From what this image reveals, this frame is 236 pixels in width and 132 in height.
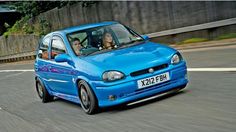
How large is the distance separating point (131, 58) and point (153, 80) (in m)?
0.49

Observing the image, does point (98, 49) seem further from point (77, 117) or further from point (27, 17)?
point (27, 17)

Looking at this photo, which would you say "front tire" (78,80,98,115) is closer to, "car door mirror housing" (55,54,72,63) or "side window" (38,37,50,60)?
"car door mirror housing" (55,54,72,63)

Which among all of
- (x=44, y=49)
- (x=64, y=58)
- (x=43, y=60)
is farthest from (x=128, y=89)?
(x=44, y=49)

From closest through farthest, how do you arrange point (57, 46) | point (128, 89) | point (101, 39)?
point (128, 89)
point (101, 39)
point (57, 46)

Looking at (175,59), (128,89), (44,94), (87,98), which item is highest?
(175,59)

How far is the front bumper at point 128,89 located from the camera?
7.77 metres

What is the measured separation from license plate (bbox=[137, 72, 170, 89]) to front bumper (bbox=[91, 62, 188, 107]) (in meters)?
0.05

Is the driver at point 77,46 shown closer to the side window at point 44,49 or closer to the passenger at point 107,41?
the passenger at point 107,41

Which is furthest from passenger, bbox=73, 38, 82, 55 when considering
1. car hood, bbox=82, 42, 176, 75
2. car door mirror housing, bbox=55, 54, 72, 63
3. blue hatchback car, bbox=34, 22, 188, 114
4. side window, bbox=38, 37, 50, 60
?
side window, bbox=38, 37, 50, 60

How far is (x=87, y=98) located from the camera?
830 cm

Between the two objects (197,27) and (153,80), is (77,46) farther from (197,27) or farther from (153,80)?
(197,27)

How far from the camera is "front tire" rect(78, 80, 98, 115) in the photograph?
26.6 ft

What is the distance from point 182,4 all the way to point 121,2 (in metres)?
5.16

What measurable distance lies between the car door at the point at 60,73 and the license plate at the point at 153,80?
142 cm
